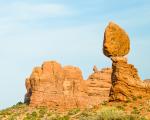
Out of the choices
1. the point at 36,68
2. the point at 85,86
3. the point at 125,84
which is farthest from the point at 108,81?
the point at 125,84

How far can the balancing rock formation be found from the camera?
215 feet

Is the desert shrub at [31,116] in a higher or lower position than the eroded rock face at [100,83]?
lower

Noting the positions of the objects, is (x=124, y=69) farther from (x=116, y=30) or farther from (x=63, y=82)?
(x=63, y=82)

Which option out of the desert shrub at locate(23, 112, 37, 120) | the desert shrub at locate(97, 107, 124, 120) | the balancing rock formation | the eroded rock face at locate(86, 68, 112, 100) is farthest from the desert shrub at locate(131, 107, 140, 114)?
the eroded rock face at locate(86, 68, 112, 100)

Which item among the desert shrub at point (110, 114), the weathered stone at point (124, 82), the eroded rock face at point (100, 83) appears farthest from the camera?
the eroded rock face at point (100, 83)

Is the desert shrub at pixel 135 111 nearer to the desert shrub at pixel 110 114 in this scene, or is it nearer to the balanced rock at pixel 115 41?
the desert shrub at pixel 110 114

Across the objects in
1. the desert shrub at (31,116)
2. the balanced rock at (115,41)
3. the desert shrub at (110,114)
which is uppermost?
the balanced rock at (115,41)

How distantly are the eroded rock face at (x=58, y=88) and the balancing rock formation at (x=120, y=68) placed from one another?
4566cm

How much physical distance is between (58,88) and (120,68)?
50176mm

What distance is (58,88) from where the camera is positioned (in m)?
118

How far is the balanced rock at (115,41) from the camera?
6519 centimetres

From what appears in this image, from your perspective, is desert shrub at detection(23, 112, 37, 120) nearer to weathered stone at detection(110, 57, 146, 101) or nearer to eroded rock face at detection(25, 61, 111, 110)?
eroded rock face at detection(25, 61, 111, 110)

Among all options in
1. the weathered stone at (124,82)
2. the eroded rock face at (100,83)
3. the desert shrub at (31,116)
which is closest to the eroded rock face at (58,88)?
the eroded rock face at (100,83)

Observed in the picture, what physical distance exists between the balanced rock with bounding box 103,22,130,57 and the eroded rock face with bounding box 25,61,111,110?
48.2m
